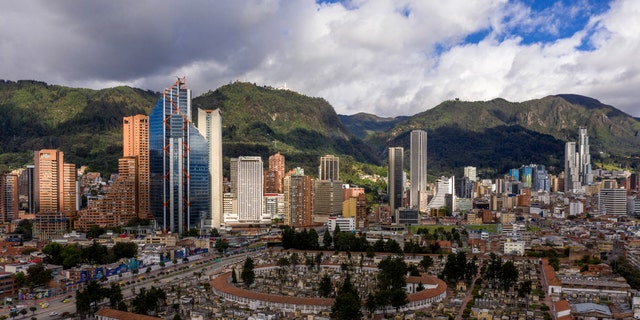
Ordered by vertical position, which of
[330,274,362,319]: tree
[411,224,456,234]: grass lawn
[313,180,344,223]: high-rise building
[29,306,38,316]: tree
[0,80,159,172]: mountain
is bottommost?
[411,224,456,234]: grass lawn

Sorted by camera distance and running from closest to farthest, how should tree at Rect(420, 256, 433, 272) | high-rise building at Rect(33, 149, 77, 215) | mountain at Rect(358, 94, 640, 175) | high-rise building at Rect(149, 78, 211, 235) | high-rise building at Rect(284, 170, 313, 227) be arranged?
tree at Rect(420, 256, 433, 272), high-rise building at Rect(149, 78, 211, 235), high-rise building at Rect(33, 149, 77, 215), high-rise building at Rect(284, 170, 313, 227), mountain at Rect(358, 94, 640, 175)

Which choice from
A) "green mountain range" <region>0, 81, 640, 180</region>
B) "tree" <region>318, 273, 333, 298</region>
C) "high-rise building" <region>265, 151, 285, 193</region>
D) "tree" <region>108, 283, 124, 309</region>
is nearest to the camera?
"tree" <region>108, 283, 124, 309</region>

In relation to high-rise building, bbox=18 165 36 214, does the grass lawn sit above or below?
below

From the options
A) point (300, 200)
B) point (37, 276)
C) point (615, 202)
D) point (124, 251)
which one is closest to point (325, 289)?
point (37, 276)

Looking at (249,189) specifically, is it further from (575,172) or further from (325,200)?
(575,172)

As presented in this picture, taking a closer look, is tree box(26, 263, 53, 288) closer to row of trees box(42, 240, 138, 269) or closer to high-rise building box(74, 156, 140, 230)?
row of trees box(42, 240, 138, 269)

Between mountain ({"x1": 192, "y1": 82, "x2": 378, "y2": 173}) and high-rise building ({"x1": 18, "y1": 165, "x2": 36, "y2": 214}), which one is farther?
mountain ({"x1": 192, "y1": 82, "x2": 378, "y2": 173})

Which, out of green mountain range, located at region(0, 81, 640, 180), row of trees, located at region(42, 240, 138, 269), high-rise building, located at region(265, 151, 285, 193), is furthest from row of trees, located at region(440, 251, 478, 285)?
green mountain range, located at region(0, 81, 640, 180)

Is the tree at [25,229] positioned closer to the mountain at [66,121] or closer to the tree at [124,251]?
the tree at [124,251]
